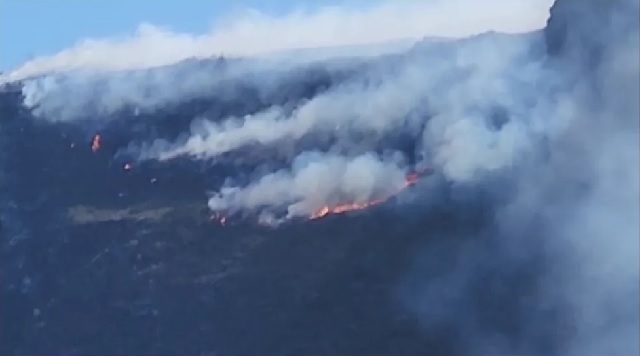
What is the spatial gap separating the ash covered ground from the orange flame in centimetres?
1

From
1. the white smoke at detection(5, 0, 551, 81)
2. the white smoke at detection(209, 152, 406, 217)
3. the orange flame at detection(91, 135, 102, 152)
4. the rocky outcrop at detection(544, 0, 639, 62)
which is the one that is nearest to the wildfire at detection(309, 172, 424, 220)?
the white smoke at detection(209, 152, 406, 217)

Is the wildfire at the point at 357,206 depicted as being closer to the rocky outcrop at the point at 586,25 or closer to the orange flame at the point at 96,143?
the rocky outcrop at the point at 586,25

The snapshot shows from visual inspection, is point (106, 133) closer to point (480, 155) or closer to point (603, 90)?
point (480, 155)

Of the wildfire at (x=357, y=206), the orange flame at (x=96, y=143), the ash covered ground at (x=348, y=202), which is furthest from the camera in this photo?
the orange flame at (x=96, y=143)

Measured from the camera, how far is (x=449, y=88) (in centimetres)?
487

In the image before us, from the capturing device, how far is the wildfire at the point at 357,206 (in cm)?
489

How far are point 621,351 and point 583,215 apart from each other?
50 cm

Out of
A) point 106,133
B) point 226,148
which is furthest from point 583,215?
point 106,133

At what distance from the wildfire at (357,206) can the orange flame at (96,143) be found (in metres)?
0.90

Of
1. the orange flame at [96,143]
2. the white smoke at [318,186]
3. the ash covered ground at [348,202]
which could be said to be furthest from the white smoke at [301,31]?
the white smoke at [318,186]

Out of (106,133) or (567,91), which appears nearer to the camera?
(567,91)

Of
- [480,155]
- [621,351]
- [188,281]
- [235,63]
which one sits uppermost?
[235,63]

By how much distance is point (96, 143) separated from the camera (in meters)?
5.15

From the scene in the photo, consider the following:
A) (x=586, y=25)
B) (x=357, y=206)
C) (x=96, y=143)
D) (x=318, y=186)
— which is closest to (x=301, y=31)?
(x=318, y=186)
